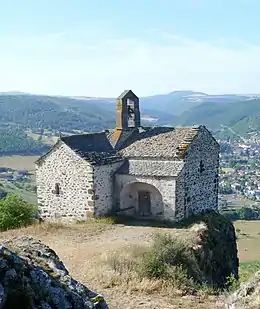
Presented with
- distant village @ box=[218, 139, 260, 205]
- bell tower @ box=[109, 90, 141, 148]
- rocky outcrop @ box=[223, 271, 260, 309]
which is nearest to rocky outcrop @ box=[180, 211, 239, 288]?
bell tower @ box=[109, 90, 141, 148]

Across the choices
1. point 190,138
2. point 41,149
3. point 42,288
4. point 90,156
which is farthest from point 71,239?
point 41,149

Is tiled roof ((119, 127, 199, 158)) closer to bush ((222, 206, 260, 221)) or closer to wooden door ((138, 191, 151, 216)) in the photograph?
wooden door ((138, 191, 151, 216))

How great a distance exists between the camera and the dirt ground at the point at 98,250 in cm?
1028

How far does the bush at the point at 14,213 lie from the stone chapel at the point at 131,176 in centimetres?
194

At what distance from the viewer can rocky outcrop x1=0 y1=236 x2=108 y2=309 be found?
19.0 ft

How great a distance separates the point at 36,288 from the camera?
6.21m

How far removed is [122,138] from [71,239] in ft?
26.1

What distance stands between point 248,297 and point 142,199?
623 inches

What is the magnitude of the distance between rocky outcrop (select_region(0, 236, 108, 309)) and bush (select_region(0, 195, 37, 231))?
534 inches

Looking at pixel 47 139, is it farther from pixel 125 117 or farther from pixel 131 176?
pixel 131 176

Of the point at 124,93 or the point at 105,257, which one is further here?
the point at 124,93

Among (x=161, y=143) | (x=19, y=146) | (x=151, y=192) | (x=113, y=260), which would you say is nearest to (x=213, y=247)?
(x=151, y=192)

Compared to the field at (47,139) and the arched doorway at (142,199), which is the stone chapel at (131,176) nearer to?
the arched doorway at (142,199)

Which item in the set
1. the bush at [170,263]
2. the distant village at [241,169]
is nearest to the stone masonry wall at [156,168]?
the bush at [170,263]
